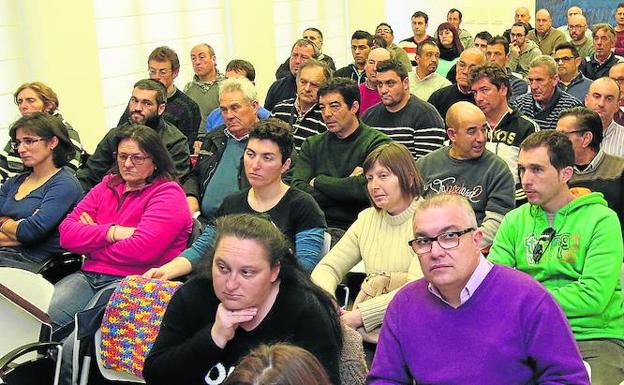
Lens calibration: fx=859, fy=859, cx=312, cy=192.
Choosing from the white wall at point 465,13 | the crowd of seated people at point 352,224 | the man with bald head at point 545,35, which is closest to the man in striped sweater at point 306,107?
the crowd of seated people at point 352,224

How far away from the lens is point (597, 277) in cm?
307

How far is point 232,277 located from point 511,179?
2145 mm

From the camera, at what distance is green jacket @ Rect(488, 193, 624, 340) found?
3.08 meters

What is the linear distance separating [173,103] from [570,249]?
13.1 ft

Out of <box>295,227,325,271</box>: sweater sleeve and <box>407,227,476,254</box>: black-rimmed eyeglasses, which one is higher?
<box>407,227,476,254</box>: black-rimmed eyeglasses

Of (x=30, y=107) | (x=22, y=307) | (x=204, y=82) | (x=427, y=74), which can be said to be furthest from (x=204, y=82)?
(x=22, y=307)

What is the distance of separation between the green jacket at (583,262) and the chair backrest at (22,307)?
1.92 meters

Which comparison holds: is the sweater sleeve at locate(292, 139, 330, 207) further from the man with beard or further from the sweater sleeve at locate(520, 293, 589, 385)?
the sweater sleeve at locate(520, 293, 589, 385)

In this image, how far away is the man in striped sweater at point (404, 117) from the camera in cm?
557

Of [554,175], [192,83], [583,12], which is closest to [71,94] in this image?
[192,83]

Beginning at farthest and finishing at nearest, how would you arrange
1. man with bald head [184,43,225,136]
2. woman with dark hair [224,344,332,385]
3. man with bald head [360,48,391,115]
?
1. man with bald head [184,43,225,136]
2. man with bald head [360,48,391,115]
3. woman with dark hair [224,344,332,385]

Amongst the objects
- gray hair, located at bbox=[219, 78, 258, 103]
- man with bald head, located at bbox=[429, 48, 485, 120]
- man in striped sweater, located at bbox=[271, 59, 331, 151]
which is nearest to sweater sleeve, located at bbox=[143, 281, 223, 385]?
gray hair, located at bbox=[219, 78, 258, 103]

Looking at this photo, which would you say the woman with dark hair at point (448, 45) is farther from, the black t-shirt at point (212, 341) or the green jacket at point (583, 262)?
the black t-shirt at point (212, 341)

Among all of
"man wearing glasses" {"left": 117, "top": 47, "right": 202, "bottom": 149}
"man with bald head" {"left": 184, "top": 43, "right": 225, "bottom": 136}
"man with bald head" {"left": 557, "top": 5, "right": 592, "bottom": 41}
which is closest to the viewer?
"man wearing glasses" {"left": 117, "top": 47, "right": 202, "bottom": 149}
